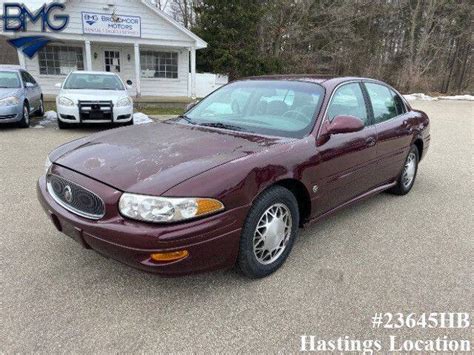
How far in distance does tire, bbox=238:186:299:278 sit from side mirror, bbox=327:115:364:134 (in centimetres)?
74

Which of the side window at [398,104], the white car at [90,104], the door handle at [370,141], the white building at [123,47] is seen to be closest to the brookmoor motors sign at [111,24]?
the white building at [123,47]

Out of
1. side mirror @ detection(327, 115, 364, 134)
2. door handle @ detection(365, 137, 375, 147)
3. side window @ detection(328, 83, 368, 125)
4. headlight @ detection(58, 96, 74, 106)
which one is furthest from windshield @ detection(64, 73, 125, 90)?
side mirror @ detection(327, 115, 364, 134)

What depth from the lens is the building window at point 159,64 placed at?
692 inches

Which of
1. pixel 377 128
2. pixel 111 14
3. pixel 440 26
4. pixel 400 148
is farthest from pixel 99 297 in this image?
pixel 440 26

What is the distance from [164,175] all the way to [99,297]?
1.02 meters

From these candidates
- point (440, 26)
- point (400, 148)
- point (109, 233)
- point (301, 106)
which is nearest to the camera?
point (109, 233)

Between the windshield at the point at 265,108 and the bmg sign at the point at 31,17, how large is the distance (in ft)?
44.4

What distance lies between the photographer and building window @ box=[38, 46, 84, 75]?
53.1 feet

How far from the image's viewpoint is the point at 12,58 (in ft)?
78.1

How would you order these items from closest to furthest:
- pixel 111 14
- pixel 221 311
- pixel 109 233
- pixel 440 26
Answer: pixel 109 233 → pixel 221 311 → pixel 111 14 → pixel 440 26

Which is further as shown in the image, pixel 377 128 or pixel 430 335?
pixel 377 128

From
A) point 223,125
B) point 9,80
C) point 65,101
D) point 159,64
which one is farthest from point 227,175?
point 159,64

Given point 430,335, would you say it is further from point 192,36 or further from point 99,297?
point 192,36

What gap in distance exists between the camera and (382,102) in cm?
443
